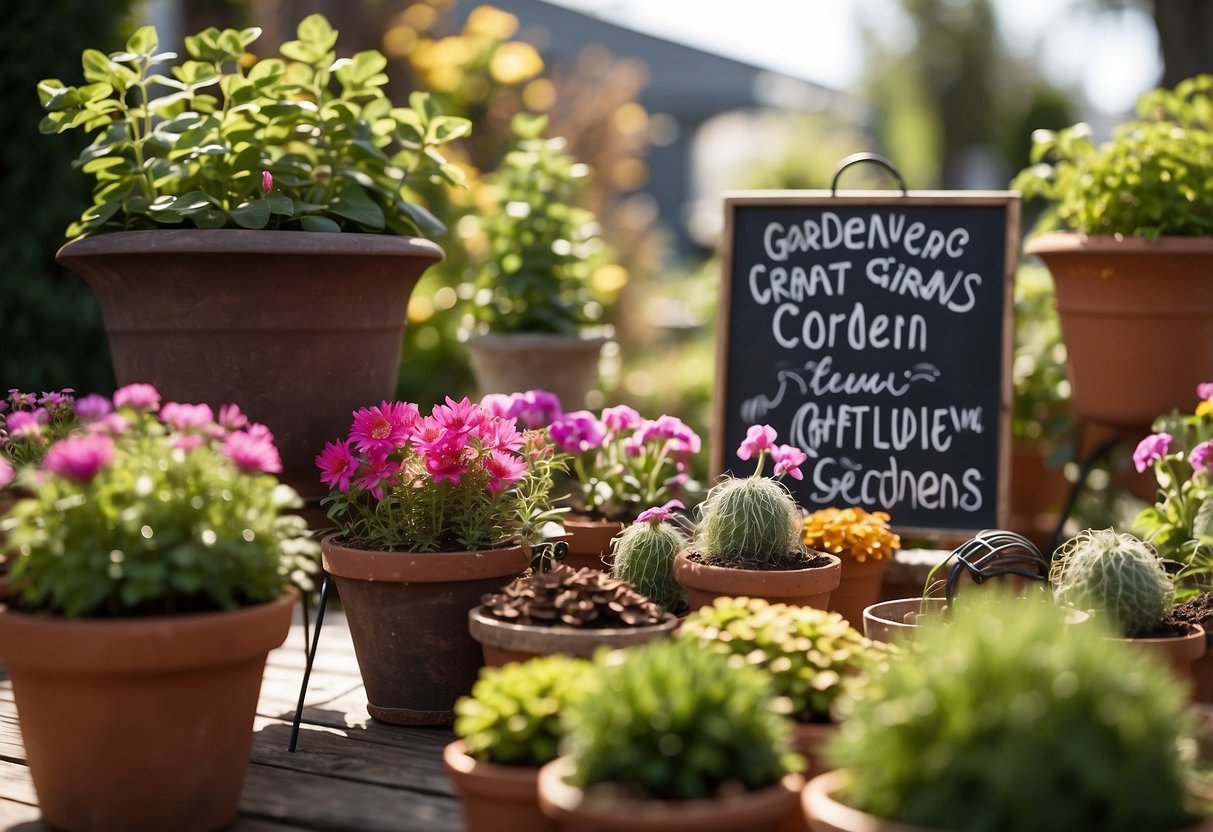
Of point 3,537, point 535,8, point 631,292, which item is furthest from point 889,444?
point 535,8

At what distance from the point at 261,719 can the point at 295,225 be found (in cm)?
98

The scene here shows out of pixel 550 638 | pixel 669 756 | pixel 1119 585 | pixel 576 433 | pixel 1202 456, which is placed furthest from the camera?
pixel 576 433

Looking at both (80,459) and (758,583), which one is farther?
(758,583)

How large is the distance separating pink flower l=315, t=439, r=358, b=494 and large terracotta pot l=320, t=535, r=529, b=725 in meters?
0.12

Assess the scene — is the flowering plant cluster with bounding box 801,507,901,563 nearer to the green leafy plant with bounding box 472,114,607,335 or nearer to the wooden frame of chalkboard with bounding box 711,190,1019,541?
the wooden frame of chalkboard with bounding box 711,190,1019,541

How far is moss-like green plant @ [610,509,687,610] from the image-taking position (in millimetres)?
2336

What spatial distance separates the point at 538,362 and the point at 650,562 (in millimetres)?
1258

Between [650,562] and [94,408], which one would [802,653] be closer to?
[650,562]

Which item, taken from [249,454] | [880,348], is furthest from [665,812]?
[880,348]

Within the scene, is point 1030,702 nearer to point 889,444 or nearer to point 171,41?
point 889,444

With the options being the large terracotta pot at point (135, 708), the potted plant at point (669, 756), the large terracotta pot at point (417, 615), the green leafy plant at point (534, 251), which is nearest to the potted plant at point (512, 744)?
the potted plant at point (669, 756)

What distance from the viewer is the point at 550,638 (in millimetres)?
1835

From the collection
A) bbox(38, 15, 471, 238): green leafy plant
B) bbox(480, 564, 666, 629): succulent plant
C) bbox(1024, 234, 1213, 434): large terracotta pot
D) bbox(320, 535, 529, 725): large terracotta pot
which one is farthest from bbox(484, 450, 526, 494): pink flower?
bbox(1024, 234, 1213, 434): large terracotta pot

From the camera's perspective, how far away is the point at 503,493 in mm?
2291
